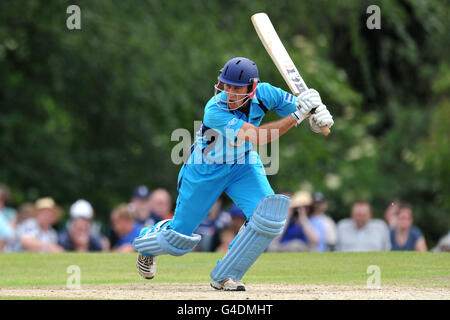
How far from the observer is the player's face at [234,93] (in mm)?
6773

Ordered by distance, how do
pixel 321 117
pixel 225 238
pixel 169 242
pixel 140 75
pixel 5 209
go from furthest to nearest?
1. pixel 140 75
2. pixel 5 209
3. pixel 225 238
4. pixel 169 242
5. pixel 321 117

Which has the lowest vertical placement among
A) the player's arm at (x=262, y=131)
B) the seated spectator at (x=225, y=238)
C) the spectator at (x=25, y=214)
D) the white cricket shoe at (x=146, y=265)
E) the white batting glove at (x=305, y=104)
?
the white cricket shoe at (x=146, y=265)

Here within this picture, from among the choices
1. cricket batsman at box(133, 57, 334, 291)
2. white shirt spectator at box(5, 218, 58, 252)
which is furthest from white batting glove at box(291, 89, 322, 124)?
white shirt spectator at box(5, 218, 58, 252)

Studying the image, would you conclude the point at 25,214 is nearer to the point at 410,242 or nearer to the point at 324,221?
the point at 324,221

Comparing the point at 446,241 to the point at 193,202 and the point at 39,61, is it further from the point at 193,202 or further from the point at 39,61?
the point at 39,61

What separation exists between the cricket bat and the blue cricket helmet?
0.43 m

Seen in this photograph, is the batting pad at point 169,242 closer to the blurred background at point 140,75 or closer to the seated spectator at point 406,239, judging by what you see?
the seated spectator at point 406,239

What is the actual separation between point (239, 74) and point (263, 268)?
2.85 m

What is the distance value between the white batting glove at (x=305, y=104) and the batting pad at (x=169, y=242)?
126cm

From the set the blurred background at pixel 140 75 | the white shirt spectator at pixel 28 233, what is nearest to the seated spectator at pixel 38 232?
the white shirt spectator at pixel 28 233

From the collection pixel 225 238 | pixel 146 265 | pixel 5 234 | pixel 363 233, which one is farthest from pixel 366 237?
pixel 146 265

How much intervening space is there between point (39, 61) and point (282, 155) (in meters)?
5.41

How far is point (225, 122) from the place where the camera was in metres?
6.71

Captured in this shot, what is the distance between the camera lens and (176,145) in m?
17.5
